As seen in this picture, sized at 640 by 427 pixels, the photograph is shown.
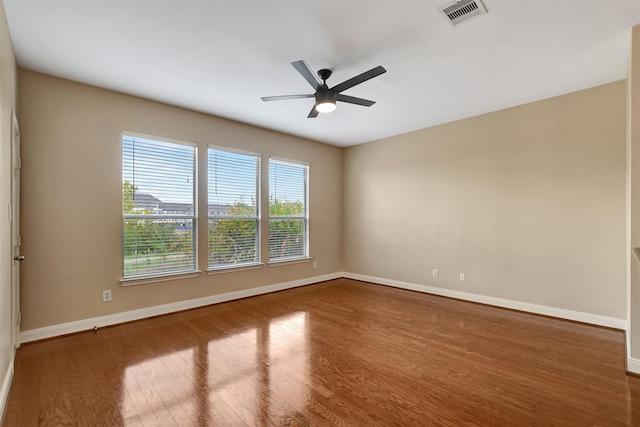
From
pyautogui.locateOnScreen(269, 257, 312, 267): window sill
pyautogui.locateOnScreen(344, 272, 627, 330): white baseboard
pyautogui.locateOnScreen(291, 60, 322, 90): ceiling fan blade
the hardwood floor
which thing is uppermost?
pyautogui.locateOnScreen(291, 60, 322, 90): ceiling fan blade

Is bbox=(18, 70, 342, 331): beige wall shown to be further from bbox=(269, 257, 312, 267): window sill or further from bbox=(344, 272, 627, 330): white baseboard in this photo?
bbox=(344, 272, 627, 330): white baseboard

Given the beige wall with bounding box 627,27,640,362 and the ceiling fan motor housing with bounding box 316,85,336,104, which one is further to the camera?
the ceiling fan motor housing with bounding box 316,85,336,104

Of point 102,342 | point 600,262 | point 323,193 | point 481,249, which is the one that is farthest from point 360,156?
point 102,342

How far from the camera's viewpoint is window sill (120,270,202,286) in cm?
362

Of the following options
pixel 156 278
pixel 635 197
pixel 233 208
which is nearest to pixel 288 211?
pixel 233 208

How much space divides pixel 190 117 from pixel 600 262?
5.42 metres

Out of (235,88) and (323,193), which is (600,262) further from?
(235,88)

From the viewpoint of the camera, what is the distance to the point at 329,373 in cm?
247

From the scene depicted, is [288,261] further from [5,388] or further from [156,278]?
[5,388]

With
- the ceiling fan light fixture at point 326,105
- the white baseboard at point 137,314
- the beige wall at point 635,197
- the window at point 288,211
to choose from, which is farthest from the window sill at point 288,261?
the beige wall at point 635,197

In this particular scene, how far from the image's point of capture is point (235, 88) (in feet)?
11.5

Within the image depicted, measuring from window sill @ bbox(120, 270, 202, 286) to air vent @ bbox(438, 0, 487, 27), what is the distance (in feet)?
13.2

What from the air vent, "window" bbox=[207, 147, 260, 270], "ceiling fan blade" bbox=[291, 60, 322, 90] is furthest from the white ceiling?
"window" bbox=[207, 147, 260, 270]

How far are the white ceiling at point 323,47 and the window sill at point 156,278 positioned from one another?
2.25 m
